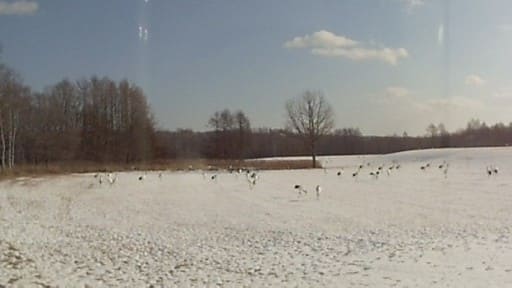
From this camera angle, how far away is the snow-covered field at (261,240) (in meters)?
8.45

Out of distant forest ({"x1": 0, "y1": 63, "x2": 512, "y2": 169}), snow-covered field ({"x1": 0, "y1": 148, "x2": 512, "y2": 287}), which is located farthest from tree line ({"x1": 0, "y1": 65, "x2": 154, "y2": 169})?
snow-covered field ({"x1": 0, "y1": 148, "x2": 512, "y2": 287})

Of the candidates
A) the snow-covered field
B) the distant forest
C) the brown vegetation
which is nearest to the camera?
the snow-covered field

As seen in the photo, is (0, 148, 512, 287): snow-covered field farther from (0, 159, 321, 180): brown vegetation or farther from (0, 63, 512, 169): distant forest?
(0, 63, 512, 169): distant forest

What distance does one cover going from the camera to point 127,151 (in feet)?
206

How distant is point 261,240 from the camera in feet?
40.5

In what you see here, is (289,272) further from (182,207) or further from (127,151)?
(127,151)

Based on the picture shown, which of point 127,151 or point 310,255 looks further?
point 127,151

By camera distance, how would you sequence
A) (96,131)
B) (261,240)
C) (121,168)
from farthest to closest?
1. (96,131)
2. (121,168)
3. (261,240)

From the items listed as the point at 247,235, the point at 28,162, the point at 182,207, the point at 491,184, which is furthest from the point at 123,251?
the point at 28,162

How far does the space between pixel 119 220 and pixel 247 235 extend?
17.5ft

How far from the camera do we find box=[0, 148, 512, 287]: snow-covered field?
845cm

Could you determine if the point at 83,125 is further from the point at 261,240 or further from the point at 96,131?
the point at 261,240

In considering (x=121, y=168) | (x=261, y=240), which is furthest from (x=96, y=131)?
(x=261, y=240)

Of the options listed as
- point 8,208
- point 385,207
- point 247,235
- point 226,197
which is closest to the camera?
point 247,235
